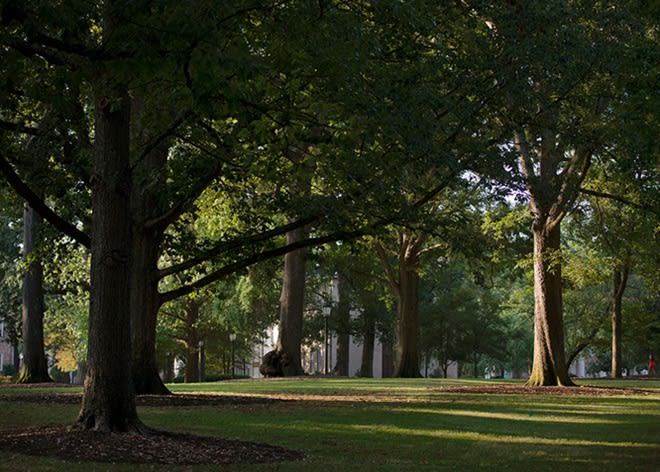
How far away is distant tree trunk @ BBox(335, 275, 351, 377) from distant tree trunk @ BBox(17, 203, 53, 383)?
1120 inches

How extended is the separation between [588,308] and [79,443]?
167 ft

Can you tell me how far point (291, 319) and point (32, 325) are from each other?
31.9 ft

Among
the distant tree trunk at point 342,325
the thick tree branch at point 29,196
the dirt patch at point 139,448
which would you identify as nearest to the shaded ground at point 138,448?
the dirt patch at point 139,448

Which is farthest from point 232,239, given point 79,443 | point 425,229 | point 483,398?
point 79,443

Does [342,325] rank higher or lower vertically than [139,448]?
higher

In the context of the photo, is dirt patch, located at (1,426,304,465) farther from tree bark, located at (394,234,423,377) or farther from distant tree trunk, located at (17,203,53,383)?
tree bark, located at (394,234,423,377)

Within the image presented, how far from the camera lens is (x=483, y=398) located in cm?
2345

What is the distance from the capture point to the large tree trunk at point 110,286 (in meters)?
12.0

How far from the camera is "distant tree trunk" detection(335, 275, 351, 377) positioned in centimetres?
5922

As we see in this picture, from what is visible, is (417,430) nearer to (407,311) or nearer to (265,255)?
(265,255)

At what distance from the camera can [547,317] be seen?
2881cm

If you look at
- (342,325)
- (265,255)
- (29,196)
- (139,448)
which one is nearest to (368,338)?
(342,325)

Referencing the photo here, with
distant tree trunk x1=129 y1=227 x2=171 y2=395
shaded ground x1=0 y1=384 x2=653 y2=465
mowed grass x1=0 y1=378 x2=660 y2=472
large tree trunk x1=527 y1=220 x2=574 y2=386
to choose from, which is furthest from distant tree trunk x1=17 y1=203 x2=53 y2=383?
shaded ground x1=0 y1=384 x2=653 y2=465

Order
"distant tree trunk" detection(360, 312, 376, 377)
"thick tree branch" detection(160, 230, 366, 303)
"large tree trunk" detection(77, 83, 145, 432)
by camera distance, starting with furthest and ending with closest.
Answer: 1. "distant tree trunk" detection(360, 312, 376, 377)
2. "thick tree branch" detection(160, 230, 366, 303)
3. "large tree trunk" detection(77, 83, 145, 432)
